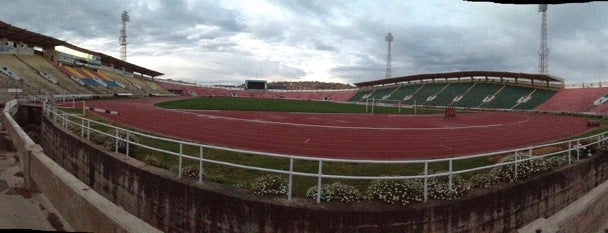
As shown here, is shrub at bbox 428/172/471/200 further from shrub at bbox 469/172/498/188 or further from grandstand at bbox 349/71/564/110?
grandstand at bbox 349/71/564/110

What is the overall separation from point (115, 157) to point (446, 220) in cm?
757

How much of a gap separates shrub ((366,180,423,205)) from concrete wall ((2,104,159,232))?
3.77 m

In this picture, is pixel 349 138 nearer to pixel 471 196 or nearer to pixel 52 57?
pixel 471 196

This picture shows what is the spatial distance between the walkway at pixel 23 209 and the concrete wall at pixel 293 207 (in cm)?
121

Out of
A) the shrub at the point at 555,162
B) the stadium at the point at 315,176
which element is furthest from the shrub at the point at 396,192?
the shrub at the point at 555,162

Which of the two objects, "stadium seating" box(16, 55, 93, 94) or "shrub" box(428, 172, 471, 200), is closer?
"shrub" box(428, 172, 471, 200)

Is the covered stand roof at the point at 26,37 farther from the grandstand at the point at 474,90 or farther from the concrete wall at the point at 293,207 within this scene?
the grandstand at the point at 474,90

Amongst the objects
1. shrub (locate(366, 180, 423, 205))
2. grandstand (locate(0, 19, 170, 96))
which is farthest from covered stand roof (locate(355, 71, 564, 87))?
shrub (locate(366, 180, 423, 205))

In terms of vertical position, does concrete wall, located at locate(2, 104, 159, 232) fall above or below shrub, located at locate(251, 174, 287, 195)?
below

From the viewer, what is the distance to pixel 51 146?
1527 centimetres

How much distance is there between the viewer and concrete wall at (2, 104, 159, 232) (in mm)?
6312

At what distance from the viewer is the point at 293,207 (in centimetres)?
628

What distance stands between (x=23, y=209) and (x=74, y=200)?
7.73 ft

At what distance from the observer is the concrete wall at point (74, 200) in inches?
249
